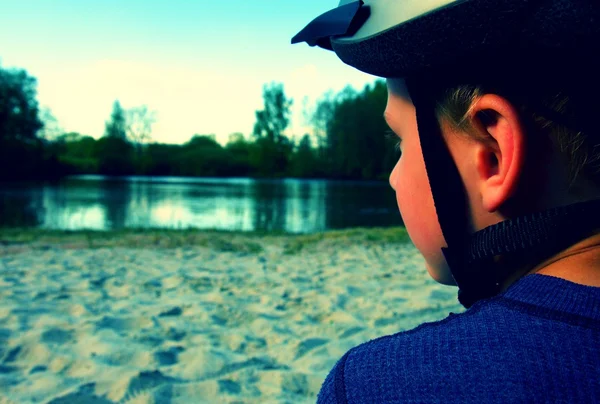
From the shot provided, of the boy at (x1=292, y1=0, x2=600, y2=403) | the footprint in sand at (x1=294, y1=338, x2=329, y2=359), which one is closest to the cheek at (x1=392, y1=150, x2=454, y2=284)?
the boy at (x1=292, y1=0, x2=600, y2=403)

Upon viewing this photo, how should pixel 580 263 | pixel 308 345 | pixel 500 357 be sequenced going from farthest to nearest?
pixel 308 345 < pixel 580 263 < pixel 500 357

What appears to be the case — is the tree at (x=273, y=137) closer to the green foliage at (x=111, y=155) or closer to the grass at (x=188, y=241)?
the green foliage at (x=111, y=155)

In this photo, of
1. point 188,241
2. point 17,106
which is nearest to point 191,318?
point 188,241

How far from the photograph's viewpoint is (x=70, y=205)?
20.1 m

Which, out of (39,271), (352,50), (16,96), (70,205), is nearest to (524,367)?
(352,50)

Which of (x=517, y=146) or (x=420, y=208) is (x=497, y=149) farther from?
(x=420, y=208)

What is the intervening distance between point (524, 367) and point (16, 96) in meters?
52.5

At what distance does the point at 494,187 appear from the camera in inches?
35.0

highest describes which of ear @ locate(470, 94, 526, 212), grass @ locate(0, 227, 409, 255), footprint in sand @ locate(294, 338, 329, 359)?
ear @ locate(470, 94, 526, 212)

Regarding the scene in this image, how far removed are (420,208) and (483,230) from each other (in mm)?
150

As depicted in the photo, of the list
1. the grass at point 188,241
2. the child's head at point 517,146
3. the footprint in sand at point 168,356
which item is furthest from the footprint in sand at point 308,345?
the grass at point 188,241

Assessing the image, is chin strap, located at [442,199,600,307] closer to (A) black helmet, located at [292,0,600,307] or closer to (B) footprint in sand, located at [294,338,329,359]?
(A) black helmet, located at [292,0,600,307]

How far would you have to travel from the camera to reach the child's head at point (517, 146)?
83cm

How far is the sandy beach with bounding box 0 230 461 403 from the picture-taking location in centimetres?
277
